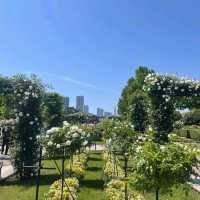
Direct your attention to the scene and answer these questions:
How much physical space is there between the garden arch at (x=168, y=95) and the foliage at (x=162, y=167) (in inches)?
395

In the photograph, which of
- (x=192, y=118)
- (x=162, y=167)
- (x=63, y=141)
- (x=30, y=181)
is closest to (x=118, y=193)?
(x=63, y=141)

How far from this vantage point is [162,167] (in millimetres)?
5207

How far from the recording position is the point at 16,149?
14586 mm

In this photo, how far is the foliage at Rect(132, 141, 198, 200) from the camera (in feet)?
17.3

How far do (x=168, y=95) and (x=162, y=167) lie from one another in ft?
34.6

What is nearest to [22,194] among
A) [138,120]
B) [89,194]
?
[89,194]

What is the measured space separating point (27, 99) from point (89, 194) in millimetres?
4546

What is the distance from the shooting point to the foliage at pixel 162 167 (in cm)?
526

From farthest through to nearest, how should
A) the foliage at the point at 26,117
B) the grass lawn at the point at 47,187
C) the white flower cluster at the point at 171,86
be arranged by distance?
1. the white flower cluster at the point at 171,86
2. the foliage at the point at 26,117
3. the grass lawn at the point at 47,187

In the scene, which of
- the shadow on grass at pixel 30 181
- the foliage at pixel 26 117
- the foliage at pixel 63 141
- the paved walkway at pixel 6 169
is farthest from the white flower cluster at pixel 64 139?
the paved walkway at pixel 6 169

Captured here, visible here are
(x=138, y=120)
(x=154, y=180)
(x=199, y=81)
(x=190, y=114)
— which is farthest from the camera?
(x=190, y=114)

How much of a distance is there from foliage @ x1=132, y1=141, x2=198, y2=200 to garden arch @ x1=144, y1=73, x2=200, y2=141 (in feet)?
32.9

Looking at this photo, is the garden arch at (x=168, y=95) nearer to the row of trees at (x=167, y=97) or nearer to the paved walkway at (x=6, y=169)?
Answer: the row of trees at (x=167, y=97)

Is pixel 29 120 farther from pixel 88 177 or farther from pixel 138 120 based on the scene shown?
pixel 138 120
